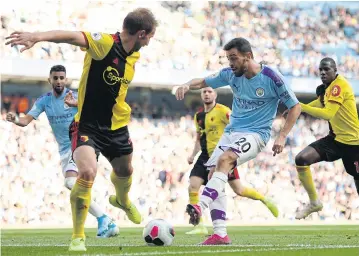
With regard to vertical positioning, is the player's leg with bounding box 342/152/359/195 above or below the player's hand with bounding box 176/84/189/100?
below

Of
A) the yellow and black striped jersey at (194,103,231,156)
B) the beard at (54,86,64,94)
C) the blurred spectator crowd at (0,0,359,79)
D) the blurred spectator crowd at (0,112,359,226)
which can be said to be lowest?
the blurred spectator crowd at (0,112,359,226)

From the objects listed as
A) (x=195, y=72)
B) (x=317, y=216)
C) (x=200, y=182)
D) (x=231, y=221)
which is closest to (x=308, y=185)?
(x=200, y=182)

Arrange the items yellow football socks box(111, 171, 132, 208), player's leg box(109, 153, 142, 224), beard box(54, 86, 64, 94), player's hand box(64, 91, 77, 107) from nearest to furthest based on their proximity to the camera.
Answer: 1. player's leg box(109, 153, 142, 224)
2. yellow football socks box(111, 171, 132, 208)
3. player's hand box(64, 91, 77, 107)
4. beard box(54, 86, 64, 94)

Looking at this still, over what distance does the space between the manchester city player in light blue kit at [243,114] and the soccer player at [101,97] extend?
2.35ft

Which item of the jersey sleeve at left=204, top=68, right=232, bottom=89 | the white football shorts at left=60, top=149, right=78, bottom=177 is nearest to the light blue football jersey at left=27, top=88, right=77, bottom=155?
the white football shorts at left=60, top=149, right=78, bottom=177

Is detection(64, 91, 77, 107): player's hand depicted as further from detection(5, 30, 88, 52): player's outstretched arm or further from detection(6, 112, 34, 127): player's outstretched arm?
detection(5, 30, 88, 52): player's outstretched arm

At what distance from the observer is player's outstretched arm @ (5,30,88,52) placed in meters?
7.36

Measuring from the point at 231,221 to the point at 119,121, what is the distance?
17237mm

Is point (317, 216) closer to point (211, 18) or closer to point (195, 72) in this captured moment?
point (195, 72)

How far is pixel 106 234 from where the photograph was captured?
1209 cm

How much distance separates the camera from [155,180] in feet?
86.4

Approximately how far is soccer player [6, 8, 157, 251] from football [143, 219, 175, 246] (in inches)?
38.3

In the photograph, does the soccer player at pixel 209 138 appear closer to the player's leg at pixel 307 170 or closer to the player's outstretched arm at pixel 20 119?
the player's leg at pixel 307 170

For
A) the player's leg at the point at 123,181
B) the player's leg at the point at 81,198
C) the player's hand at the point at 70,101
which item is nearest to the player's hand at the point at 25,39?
the player's leg at the point at 81,198
